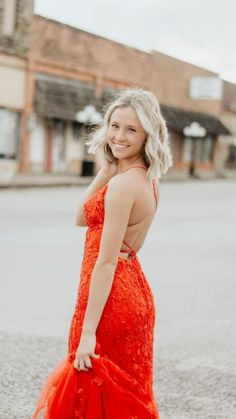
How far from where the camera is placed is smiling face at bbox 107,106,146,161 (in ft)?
10.1

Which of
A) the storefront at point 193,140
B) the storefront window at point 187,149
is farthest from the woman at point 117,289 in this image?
the storefront window at point 187,149

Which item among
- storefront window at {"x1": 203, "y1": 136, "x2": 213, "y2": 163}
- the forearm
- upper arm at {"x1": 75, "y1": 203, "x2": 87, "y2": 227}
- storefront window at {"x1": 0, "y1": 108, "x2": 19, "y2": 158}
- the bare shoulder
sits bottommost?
storefront window at {"x1": 203, "y1": 136, "x2": 213, "y2": 163}

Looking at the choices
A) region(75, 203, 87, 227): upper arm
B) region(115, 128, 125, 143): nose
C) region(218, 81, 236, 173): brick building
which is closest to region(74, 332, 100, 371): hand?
region(75, 203, 87, 227): upper arm

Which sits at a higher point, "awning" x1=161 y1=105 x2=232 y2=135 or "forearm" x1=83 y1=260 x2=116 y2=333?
"forearm" x1=83 y1=260 x2=116 y2=333

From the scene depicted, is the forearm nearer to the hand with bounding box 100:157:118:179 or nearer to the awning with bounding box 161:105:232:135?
the hand with bounding box 100:157:118:179

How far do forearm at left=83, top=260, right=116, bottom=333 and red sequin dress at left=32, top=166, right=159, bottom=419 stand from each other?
6 centimetres

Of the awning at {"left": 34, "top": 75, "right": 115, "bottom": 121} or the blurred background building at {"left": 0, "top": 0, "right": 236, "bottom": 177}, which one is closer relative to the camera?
the blurred background building at {"left": 0, "top": 0, "right": 236, "bottom": 177}

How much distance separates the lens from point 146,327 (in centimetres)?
314

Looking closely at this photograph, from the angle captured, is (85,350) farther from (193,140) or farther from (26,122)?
(193,140)

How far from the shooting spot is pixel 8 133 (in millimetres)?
34906

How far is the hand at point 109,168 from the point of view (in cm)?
326

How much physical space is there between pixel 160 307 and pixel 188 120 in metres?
44.3

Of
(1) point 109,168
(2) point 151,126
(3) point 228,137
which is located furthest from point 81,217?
(3) point 228,137

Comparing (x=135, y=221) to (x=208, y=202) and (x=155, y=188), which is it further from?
(x=208, y=202)
